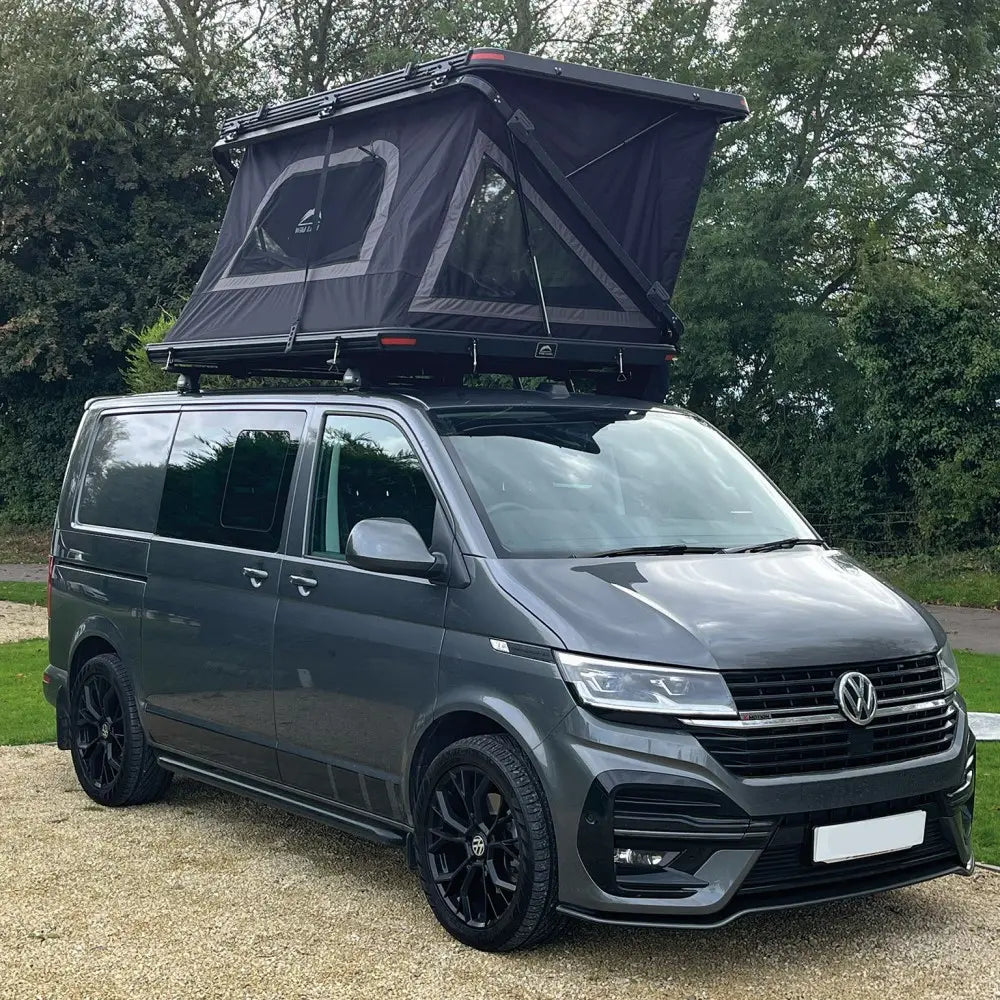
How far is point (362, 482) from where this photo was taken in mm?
6309

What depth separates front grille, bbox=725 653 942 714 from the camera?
4.95m

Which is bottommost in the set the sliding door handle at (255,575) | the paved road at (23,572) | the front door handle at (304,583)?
the paved road at (23,572)

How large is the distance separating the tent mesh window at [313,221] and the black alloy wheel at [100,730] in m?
2.29

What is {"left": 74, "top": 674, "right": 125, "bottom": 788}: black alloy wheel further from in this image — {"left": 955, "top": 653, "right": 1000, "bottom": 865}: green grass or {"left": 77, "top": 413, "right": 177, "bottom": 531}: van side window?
{"left": 955, "top": 653, "right": 1000, "bottom": 865}: green grass

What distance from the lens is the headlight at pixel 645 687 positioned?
493 cm

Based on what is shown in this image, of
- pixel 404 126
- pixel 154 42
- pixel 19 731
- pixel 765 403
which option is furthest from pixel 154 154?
pixel 404 126

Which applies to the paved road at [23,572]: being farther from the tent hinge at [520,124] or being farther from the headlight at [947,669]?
the headlight at [947,669]

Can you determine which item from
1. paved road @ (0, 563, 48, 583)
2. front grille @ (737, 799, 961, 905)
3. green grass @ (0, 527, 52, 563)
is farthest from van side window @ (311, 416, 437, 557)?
green grass @ (0, 527, 52, 563)

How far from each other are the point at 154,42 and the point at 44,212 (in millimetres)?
4267

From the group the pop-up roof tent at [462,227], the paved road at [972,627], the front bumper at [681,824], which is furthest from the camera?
the paved road at [972,627]

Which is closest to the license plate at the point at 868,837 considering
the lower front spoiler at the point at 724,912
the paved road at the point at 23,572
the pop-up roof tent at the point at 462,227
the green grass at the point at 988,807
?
the lower front spoiler at the point at 724,912

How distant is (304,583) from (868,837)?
2.49 m

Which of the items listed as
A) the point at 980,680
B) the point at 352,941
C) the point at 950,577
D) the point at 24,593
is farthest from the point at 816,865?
the point at 24,593

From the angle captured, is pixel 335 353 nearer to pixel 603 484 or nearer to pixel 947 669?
pixel 603 484
